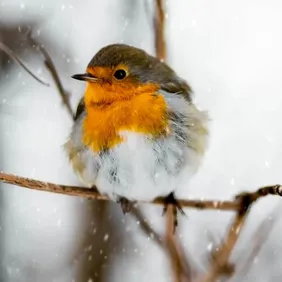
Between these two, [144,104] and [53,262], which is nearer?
[144,104]

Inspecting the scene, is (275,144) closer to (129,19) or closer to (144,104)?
(129,19)

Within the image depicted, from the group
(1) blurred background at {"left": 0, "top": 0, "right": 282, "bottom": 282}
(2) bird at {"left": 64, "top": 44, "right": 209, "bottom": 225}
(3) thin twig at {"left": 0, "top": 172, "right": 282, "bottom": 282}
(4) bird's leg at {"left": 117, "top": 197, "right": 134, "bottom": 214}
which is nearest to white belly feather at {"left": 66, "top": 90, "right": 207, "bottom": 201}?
(2) bird at {"left": 64, "top": 44, "right": 209, "bottom": 225}

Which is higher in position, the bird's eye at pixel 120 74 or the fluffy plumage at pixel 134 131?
the bird's eye at pixel 120 74

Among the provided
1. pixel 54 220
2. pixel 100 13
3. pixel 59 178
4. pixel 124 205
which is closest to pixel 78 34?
pixel 100 13

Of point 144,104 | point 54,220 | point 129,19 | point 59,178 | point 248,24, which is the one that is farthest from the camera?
point 248,24

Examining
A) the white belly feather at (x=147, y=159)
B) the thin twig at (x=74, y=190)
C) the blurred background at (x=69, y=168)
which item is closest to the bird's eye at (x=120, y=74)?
the white belly feather at (x=147, y=159)

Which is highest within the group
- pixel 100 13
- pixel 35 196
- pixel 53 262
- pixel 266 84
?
pixel 100 13

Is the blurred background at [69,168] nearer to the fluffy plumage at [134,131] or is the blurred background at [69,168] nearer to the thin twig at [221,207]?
the fluffy plumage at [134,131]

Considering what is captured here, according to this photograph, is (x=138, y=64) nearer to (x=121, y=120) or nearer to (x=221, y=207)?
(x=121, y=120)

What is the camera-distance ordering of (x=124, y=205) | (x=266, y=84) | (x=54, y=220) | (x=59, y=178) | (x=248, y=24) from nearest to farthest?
(x=124, y=205)
(x=59, y=178)
(x=54, y=220)
(x=266, y=84)
(x=248, y=24)
